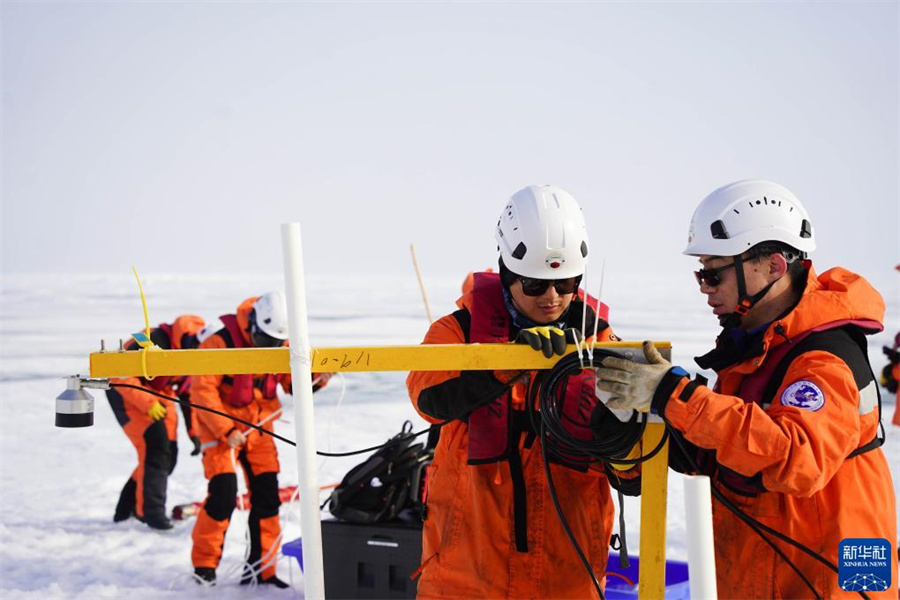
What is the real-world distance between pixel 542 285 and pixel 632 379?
25.8 inches

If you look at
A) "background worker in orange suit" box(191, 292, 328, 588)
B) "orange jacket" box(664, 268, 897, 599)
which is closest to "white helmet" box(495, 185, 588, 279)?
"orange jacket" box(664, 268, 897, 599)

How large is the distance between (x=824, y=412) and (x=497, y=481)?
3.51ft

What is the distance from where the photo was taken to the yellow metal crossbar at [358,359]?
2.59 metres

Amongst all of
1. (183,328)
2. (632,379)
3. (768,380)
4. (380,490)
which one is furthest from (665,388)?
(183,328)

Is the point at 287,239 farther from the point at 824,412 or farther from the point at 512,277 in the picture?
the point at 824,412

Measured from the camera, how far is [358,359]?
2.64 metres

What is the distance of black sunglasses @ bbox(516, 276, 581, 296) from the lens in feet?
10.1

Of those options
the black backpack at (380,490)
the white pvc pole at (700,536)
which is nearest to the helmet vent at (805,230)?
the white pvc pole at (700,536)

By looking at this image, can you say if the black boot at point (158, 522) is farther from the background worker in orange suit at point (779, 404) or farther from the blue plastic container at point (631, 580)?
the background worker in orange suit at point (779, 404)

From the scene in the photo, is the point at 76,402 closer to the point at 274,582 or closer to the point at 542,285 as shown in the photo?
the point at 542,285

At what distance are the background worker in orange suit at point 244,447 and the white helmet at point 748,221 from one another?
3928 millimetres

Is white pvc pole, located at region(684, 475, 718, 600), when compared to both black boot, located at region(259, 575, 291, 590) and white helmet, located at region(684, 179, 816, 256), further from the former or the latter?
black boot, located at region(259, 575, 291, 590)

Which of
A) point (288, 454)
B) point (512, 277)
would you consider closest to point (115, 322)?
point (288, 454)

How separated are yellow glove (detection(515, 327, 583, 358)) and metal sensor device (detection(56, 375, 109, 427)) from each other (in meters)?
1.25
